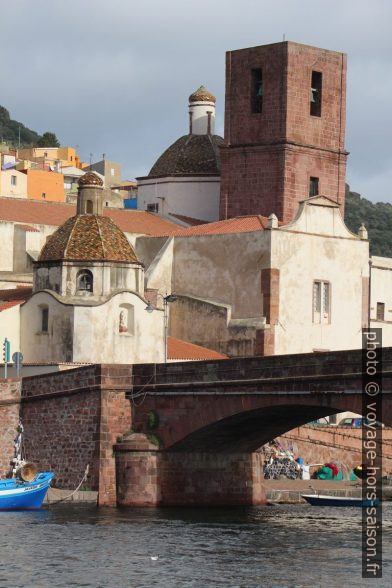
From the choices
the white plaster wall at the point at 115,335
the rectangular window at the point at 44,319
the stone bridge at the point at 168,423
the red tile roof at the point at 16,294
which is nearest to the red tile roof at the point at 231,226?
the red tile roof at the point at 16,294

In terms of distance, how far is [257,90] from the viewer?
10412 cm

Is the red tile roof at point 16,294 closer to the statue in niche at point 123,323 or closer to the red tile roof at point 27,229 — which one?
the red tile roof at point 27,229

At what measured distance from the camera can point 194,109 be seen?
11181 centimetres

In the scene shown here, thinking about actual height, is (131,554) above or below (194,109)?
below

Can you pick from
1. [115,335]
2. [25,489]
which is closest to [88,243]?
[115,335]

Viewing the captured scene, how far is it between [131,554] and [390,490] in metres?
29.7

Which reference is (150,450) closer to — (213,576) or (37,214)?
(213,576)

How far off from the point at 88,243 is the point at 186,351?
8281 millimetres

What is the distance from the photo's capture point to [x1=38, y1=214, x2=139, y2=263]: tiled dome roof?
87.2 meters

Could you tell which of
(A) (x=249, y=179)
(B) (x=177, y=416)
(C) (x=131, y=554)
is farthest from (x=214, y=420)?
(A) (x=249, y=179)

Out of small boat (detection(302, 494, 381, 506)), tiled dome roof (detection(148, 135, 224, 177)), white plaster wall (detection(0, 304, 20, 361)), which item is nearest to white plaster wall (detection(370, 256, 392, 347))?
tiled dome roof (detection(148, 135, 224, 177))

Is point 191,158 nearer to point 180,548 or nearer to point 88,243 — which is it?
point 88,243

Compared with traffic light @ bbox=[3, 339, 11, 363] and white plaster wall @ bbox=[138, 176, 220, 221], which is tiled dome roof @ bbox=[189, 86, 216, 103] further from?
traffic light @ bbox=[3, 339, 11, 363]

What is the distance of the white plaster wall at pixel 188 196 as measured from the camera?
10881cm
